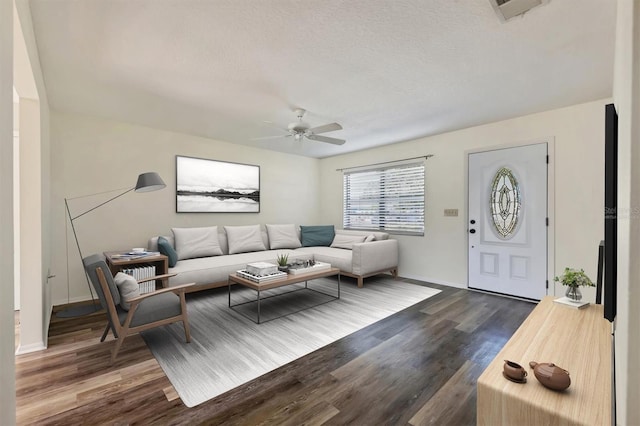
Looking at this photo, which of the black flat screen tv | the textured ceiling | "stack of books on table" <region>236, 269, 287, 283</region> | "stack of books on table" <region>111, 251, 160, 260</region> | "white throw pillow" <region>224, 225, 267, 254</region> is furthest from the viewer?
"white throw pillow" <region>224, 225, 267, 254</region>

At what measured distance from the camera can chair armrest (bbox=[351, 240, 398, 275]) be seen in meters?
4.41

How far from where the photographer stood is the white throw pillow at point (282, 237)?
5.32m

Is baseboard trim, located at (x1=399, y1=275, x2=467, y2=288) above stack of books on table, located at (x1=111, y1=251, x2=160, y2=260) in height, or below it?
below

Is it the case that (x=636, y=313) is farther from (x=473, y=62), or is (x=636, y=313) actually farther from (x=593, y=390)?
(x=473, y=62)

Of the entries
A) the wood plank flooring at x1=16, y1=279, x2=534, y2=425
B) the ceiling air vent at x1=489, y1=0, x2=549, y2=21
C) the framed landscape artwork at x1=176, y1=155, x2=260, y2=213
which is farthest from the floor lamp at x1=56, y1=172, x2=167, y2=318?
the ceiling air vent at x1=489, y1=0, x2=549, y2=21

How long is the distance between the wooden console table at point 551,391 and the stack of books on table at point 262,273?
2.32m

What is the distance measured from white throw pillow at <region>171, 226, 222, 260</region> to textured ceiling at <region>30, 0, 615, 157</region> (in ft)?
5.56

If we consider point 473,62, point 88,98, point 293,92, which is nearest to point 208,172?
point 88,98

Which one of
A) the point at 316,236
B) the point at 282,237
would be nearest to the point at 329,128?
the point at 282,237

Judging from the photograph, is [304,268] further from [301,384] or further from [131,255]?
[131,255]

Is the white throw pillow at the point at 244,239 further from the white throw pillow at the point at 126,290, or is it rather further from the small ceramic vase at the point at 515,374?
the small ceramic vase at the point at 515,374

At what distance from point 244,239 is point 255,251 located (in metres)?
0.29

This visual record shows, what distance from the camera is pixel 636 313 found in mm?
550

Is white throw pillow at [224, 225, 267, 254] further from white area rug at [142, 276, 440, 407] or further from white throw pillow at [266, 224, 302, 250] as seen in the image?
white area rug at [142, 276, 440, 407]
